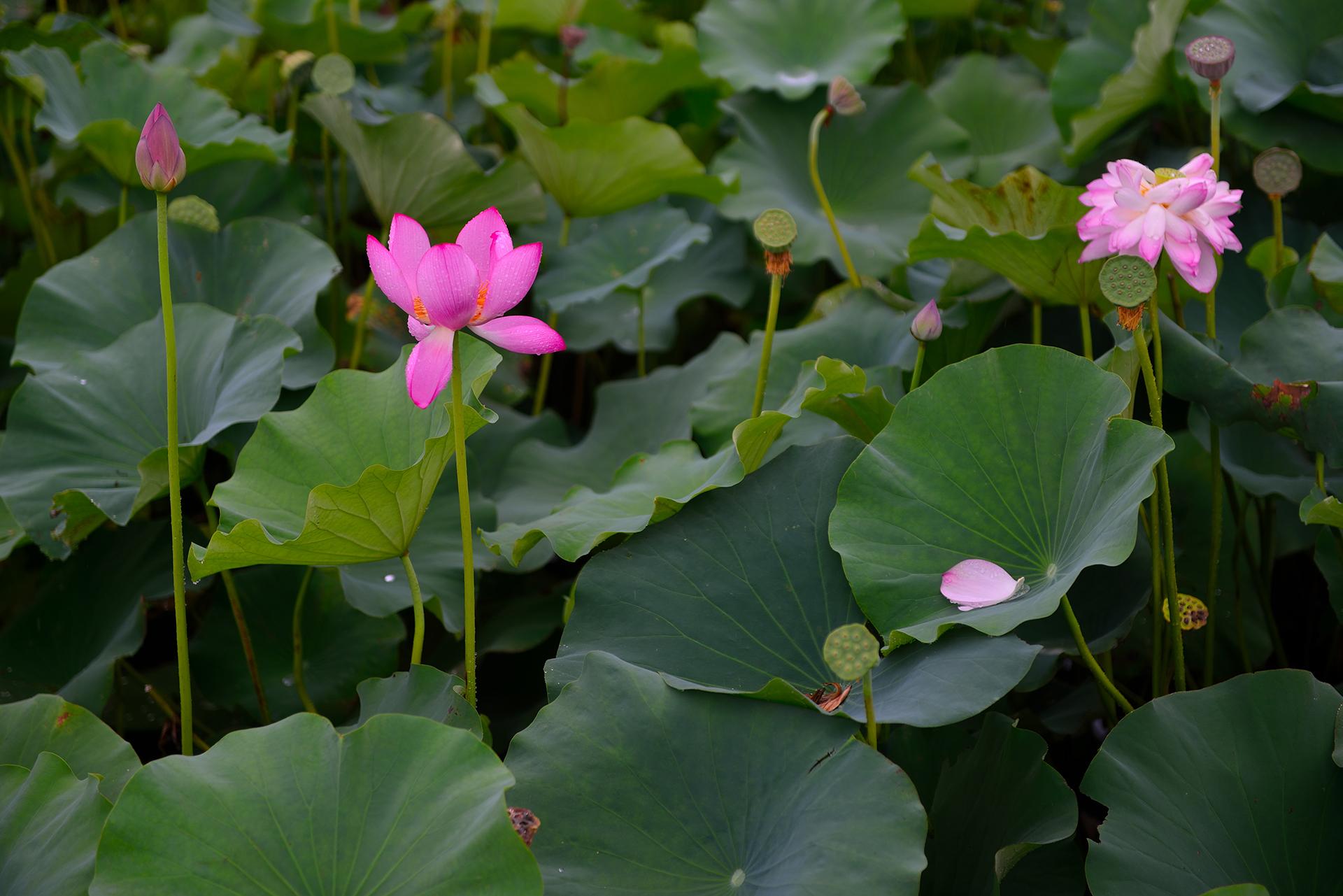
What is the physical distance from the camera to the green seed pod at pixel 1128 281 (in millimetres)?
868

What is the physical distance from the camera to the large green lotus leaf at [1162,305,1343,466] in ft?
3.22

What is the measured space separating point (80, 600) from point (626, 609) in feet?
2.54

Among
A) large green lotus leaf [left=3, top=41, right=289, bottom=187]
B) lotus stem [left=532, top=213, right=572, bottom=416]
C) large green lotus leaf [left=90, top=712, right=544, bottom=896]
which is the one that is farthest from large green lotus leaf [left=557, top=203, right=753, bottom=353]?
large green lotus leaf [left=90, top=712, right=544, bottom=896]

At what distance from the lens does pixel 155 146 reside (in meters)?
0.87

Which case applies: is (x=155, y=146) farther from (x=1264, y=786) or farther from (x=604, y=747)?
(x=1264, y=786)

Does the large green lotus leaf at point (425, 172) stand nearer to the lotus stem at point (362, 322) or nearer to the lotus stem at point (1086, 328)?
the lotus stem at point (362, 322)

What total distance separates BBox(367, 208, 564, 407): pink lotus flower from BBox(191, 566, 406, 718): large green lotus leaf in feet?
1.79

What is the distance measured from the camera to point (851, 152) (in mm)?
1840

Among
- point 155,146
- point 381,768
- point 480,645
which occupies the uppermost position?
point 155,146

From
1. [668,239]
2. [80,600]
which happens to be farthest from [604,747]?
[668,239]

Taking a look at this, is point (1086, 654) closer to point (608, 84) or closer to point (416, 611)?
point (416, 611)

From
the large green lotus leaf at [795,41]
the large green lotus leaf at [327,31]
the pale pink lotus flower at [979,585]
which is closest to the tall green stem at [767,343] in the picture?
the pale pink lotus flower at [979,585]

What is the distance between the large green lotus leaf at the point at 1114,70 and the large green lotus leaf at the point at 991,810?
1052mm

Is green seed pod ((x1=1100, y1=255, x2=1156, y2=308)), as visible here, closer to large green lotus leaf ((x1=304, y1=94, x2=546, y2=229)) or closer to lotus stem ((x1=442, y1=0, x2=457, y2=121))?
large green lotus leaf ((x1=304, y1=94, x2=546, y2=229))
